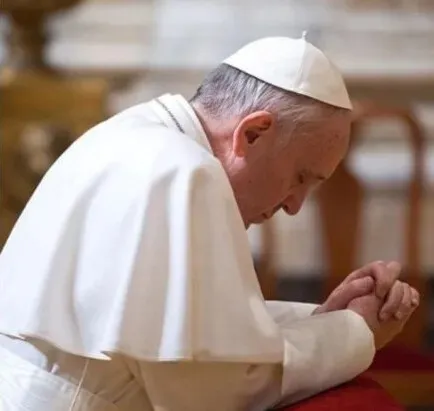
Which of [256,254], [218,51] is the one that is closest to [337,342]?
[256,254]

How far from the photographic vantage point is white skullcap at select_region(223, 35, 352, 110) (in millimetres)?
1799

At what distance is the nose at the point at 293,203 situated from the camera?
74.6 inches

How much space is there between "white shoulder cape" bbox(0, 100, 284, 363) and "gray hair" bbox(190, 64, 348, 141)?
5.2 inches

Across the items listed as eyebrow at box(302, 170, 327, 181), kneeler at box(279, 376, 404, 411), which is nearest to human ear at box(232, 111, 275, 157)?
Answer: eyebrow at box(302, 170, 327, 181)

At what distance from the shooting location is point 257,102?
1.80 metres

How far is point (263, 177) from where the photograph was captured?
1818 millimetres

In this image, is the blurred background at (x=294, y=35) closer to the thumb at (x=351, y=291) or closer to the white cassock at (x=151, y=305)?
the thumb at (x=351, y=291)

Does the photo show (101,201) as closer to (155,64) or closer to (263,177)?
(263,177)

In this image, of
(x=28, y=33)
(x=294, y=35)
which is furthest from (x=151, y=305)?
(x=294, y=35)

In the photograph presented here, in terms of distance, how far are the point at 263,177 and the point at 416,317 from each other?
6.55ft

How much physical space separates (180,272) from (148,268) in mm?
52

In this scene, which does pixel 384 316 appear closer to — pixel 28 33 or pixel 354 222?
pixel 354 222

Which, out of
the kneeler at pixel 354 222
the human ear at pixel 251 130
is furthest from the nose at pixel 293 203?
the kneeler at pixel 354 222

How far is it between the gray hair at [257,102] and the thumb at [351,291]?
295 millimetres
